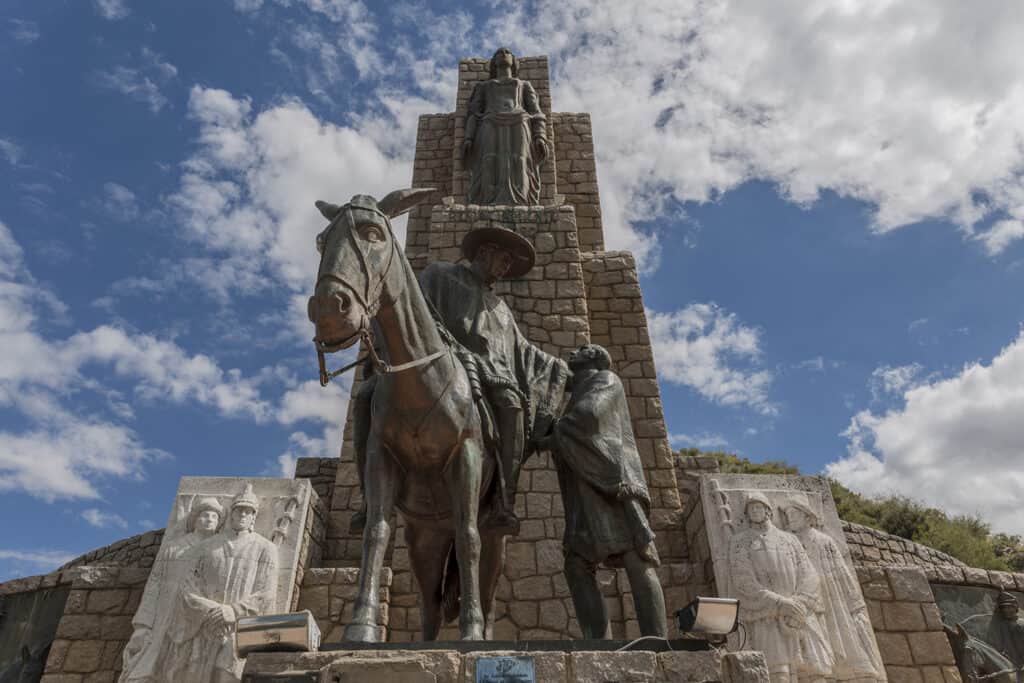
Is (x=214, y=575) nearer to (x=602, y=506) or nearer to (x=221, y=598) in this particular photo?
(x=221, y=598)

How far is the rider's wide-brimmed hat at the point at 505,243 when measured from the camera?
3803mm

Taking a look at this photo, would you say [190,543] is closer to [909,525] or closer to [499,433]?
[499,433]

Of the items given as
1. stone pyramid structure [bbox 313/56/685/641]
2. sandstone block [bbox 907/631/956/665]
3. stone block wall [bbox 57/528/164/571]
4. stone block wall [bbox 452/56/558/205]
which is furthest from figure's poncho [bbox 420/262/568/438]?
stone block wall [bbox 452/56/558/205]

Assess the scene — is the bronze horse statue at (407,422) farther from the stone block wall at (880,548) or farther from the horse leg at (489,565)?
the stone block wall at (880,548)

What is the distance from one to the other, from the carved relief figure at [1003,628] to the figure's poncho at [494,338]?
5.33 meters

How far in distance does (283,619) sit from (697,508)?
4.45 m

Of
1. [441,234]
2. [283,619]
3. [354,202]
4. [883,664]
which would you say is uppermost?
[441,234]

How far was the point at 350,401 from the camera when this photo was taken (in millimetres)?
7391

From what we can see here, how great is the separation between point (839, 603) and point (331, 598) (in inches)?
154

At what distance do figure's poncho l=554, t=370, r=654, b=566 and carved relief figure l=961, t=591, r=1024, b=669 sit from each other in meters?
5.10

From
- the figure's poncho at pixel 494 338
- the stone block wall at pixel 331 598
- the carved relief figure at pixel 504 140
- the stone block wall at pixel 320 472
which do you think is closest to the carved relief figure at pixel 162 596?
the stone block wall at pixel 331 598

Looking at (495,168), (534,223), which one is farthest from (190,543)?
(495,168)

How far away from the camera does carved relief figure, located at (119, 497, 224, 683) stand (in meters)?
4.68

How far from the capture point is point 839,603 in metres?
5.13
